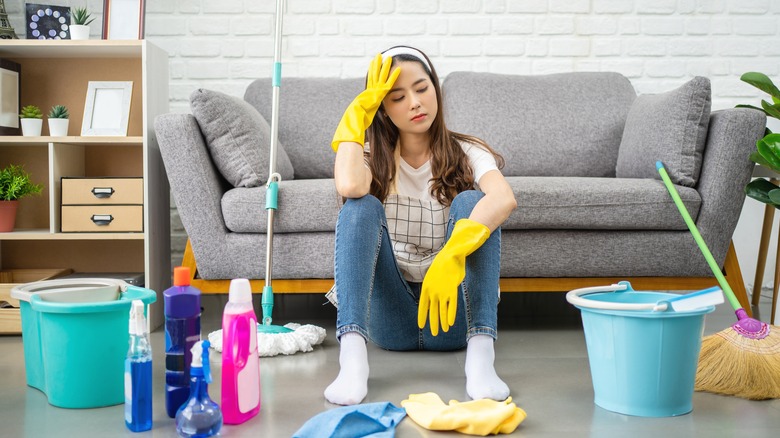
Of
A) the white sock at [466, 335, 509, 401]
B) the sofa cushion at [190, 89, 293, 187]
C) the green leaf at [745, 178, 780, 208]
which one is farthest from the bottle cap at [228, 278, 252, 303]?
the green leaf at [745, 178, 780, 208]

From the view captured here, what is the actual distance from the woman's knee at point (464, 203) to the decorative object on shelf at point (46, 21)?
5.39 feet

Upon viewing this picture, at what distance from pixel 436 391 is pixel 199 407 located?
0.54m

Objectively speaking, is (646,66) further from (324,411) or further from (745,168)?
(324,411)

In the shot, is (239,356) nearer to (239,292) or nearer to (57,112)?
(239,292)

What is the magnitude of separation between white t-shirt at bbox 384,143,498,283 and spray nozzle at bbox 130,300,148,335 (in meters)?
0.70

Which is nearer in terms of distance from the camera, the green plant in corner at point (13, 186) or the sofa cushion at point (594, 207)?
the sofa cushion at point (594, 207)

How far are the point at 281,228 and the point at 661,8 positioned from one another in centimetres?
197

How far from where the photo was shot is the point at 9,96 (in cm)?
240

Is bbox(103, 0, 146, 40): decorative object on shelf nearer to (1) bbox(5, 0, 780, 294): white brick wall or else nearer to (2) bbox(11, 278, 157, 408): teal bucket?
(1) bbox(5, 0, 780, 294): white brick wall

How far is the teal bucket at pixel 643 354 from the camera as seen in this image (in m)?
1.33

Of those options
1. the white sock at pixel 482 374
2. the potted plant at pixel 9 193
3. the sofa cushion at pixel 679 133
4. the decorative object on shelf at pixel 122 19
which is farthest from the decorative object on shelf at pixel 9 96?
the sofa cushion at pixel 679 133

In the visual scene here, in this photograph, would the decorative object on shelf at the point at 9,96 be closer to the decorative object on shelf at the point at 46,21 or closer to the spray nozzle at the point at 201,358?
the decorative object on shelf at the point at 46,21

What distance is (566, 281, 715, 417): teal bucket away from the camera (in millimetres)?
1327

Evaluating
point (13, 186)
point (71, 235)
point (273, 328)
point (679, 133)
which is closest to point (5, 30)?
point (13, 186)
